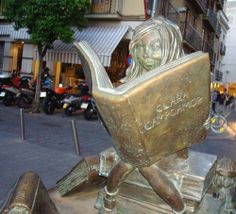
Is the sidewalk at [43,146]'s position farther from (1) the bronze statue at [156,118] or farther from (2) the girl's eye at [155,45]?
(2) the girl's eye at [155,45]

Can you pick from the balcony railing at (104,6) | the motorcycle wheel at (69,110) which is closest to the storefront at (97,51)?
the balcony railing at (104,6)

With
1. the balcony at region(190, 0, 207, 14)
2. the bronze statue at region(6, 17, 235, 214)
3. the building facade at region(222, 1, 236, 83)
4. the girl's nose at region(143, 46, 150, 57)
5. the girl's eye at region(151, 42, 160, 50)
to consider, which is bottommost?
the building facade at region(222, 1, 236, 83)

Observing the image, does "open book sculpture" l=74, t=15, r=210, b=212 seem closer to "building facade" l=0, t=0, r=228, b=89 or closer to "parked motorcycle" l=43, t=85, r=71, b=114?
"building facade" l=0, t=0, r=228, b=89

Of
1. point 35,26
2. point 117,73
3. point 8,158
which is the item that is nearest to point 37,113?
point 35,26

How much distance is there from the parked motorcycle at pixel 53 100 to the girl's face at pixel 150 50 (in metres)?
10.5

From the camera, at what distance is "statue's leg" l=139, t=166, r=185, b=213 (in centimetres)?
134

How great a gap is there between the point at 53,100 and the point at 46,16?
9.30ft

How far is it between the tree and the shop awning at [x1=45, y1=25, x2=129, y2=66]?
177 cm

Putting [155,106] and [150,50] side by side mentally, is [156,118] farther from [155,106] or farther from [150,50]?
[150,50]

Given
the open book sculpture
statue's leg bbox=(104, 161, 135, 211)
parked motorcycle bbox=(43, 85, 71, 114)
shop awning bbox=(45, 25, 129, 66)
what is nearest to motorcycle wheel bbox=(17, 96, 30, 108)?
parked motorcycle bbox=(43, 85, 71, 114)

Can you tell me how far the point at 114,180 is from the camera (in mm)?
1449

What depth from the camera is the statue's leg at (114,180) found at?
4.57 ft

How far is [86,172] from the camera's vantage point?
1777 mm

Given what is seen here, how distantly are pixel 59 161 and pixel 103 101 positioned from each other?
513 cm
